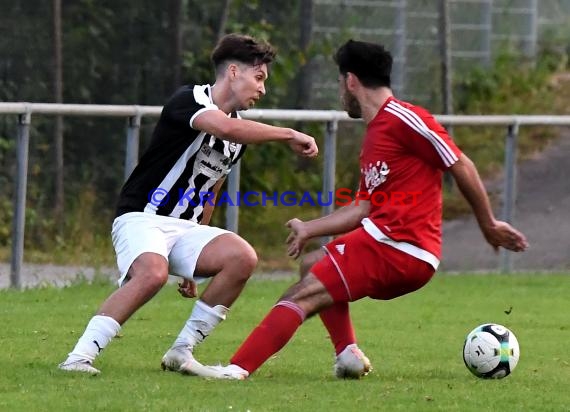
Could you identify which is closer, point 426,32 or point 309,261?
point 309,261

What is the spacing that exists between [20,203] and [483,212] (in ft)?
17.2

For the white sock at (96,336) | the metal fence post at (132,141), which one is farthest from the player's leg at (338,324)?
the metal fence post at (132,141)

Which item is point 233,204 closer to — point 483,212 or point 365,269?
point 365,269

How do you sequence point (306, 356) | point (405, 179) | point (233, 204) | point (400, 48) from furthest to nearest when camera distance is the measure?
point (400, 48) < point (233, 204) < point (306, 356) < point (405, 179)

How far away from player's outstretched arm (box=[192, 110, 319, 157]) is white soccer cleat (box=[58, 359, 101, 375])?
134 cm

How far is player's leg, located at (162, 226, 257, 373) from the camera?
7.88 meters

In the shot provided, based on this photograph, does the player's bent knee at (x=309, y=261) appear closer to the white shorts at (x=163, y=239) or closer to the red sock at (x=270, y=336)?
the red sock at (x=270, y=336)

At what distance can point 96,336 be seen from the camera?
25.0 ft

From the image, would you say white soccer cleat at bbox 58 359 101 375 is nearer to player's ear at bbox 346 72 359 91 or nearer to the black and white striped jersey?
the black and white striped jersey

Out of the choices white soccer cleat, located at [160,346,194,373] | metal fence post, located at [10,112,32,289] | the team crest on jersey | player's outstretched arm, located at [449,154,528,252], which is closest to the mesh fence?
metal fence post, located at [10,112,32,289]

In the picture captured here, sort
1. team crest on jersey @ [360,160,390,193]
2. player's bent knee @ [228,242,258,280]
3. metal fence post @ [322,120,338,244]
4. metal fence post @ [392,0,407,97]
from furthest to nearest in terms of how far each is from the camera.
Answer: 1. metal fence post @ [392,0,407,97]
2. metal fence post @ [322,120,338,244]
3. player's bent knee @ [228,242,258,280]
4. team crest on jersey @ [360,160,390,193]

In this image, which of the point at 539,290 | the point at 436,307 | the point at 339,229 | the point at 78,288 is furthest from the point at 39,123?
the point at 339,229

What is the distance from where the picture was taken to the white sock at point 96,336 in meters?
7.62

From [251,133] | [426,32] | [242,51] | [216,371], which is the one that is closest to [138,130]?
[242,51]
